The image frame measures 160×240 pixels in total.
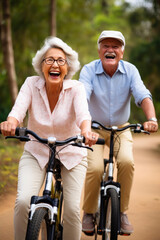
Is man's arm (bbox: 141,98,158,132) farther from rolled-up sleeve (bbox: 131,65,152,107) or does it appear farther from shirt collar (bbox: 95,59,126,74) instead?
shirt collar (bbox: 95,59,126,74)

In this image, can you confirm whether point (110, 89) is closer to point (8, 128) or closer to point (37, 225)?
point (8, 128)

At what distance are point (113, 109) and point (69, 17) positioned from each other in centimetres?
1298

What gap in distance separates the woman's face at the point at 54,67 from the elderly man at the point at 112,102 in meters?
0.76

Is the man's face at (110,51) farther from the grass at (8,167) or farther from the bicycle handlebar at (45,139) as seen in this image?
the grass at (8,167)

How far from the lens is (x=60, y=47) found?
10.4ft

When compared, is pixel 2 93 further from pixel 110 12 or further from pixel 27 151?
pixel 110 12

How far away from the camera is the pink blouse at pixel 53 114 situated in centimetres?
306

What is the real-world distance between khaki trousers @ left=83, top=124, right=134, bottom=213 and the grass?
264 centimetres

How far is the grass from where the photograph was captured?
257 inches

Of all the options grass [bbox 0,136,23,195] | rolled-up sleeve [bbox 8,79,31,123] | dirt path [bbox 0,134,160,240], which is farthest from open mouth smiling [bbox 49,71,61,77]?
grass [bbox 0,136,23,195]

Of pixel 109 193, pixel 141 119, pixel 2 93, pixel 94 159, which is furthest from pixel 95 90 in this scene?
pixel 141 119

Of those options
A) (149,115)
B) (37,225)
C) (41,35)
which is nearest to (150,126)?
(149,115)

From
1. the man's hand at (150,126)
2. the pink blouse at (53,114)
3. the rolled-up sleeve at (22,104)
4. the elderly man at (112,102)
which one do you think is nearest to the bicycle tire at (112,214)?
the elderly man at (112,102)

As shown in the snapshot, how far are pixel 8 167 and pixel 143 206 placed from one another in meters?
2.74
